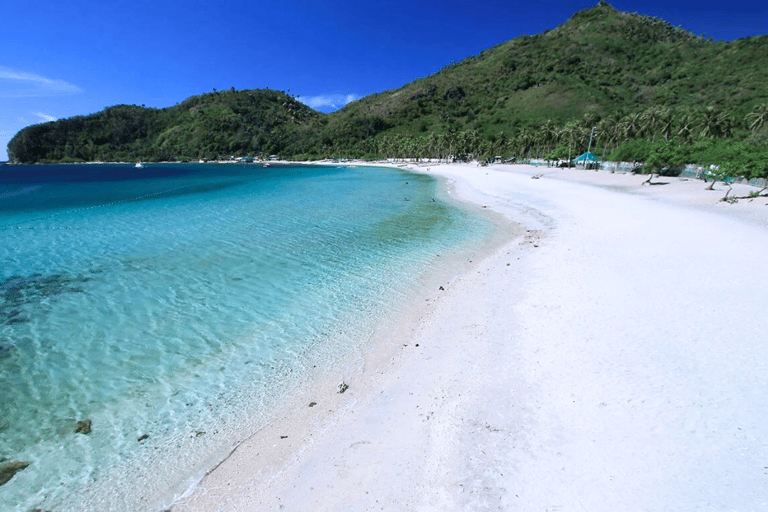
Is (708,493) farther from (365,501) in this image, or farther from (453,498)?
(365,501)

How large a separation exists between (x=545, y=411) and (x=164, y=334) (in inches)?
418

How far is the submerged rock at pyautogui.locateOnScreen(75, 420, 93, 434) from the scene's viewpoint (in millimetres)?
6812

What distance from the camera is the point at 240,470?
5824mm

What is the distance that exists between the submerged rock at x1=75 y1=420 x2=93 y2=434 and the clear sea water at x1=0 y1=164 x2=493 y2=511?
10 centimetres

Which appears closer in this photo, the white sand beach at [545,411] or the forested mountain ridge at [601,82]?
the white sand beach at [545,411]

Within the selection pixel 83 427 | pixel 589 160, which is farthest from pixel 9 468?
pixel 589 160

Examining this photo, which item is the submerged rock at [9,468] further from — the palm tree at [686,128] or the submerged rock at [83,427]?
the palm tree at [686,128]

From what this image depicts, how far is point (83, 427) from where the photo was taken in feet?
22.6

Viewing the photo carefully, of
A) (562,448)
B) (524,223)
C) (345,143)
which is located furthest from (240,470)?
(345,143)

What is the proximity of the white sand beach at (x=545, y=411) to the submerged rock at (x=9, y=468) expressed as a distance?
10.7 feet

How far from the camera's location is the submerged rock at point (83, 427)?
268 inches

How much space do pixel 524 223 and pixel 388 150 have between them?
454 feet

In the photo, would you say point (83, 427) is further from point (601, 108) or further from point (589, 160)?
point (601, 108)

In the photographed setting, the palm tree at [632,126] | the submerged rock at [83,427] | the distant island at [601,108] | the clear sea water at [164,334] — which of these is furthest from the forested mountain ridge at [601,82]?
the submerged rock at [83,427]
